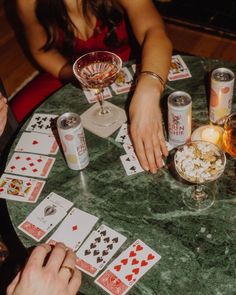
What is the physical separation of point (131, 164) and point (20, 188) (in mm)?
471

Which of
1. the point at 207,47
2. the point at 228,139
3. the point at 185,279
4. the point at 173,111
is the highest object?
the point at 173,111

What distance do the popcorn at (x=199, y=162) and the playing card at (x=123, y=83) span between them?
62cm

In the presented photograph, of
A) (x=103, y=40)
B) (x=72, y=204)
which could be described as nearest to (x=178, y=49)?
(x=103, y=40)

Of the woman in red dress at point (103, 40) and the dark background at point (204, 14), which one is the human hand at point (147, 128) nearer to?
the woman in red dress at point (103, 40)

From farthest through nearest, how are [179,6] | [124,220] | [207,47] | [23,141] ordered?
[179,6] < [207,47] < [23,141] < [124,220]

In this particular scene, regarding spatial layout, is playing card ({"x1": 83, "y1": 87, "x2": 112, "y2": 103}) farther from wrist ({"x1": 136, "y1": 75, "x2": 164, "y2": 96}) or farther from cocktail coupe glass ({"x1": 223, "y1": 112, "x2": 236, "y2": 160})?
cocktail coupe glass ({"x1": 223, "y1": 112, "x2": 236, "y2": 160})

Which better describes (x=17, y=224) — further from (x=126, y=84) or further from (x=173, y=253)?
(x=126, y=84)

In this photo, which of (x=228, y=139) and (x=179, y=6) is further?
(x=179, y=6)

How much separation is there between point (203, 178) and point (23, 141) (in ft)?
2.89

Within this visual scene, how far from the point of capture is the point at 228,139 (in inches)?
64.0

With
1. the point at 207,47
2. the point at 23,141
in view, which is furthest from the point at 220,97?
the point at 207,47

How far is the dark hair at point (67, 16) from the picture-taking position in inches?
94.0

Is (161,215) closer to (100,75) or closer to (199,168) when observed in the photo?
(199,168)

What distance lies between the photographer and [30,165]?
71.2 inches
